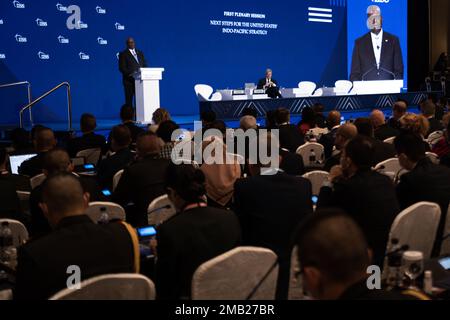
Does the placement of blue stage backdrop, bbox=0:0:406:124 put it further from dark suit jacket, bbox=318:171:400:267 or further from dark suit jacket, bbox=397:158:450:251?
dark suit jacket, bbox=318:171:400:267

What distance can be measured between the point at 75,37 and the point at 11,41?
1.51m

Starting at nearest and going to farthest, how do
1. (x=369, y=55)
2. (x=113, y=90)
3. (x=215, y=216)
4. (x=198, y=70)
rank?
(x=215, y=216) < (x=113, y=90) < (x=198, y=70) < (x=369, y=55)

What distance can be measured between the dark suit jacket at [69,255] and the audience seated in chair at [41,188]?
104 centimetres

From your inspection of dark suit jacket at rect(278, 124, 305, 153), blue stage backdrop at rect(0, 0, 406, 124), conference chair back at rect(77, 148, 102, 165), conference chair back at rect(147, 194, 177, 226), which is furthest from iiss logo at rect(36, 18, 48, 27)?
conference chair back at rect(147, 194, 177, 226)

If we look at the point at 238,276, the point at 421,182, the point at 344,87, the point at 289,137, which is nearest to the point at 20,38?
the point at 289,137

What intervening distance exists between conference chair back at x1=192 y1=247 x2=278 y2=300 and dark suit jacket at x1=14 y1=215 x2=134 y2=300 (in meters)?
0.38

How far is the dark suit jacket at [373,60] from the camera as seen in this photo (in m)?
18.8

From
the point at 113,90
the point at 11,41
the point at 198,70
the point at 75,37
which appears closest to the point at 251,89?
the point at 198,70

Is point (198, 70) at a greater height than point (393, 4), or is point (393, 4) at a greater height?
point (393, 4)

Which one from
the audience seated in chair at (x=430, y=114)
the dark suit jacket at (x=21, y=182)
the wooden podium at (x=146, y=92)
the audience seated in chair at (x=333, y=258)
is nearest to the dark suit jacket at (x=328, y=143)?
the audience seated in chair at (x=430, y=114)

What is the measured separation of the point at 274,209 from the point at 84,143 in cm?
408

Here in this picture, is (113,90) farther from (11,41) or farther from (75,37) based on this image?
(11,41)

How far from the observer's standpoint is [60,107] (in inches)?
560

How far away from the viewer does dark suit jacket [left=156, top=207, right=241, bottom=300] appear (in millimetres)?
3105
